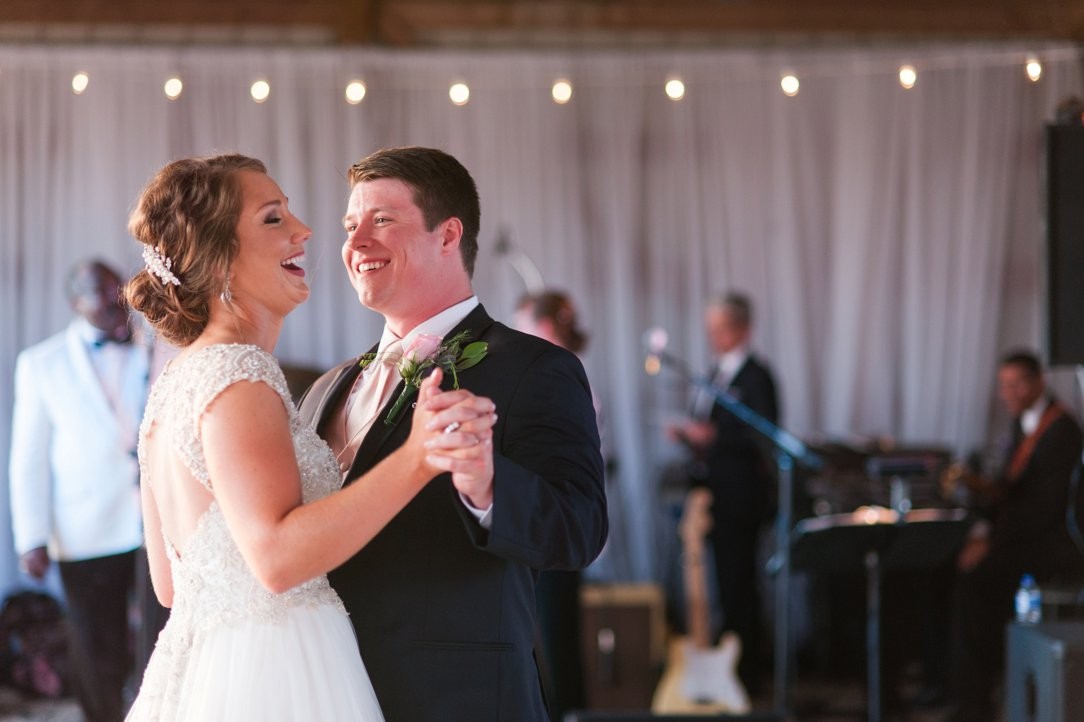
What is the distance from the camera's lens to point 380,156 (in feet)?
8.48

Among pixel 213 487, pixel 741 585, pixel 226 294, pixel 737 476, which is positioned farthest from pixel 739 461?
pixel 213 487

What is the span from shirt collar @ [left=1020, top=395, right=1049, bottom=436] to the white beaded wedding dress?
16.6 ft

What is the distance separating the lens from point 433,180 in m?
2.59

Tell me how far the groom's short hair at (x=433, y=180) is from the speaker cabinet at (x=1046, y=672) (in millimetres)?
2114

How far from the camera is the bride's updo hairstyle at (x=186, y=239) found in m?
2.29

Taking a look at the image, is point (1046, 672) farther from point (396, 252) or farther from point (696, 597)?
point (696, 597)

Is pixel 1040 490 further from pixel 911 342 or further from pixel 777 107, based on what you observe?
pixel 777 107

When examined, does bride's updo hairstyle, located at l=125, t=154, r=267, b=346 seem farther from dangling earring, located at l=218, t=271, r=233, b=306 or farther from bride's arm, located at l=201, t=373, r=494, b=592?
bride's arm, located at l=201, t=373, r=494, b=592

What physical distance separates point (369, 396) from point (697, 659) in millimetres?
4202

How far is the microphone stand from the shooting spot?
649cm

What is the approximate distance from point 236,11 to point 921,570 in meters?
5.08

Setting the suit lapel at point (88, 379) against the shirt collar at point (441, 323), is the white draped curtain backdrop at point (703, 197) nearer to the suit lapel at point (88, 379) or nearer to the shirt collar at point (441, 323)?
the suit lapel at point (88, 379)

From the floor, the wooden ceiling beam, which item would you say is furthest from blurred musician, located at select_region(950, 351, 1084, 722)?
the wooden ceiling beam

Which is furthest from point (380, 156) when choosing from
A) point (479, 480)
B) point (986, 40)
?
point (986, 40)
